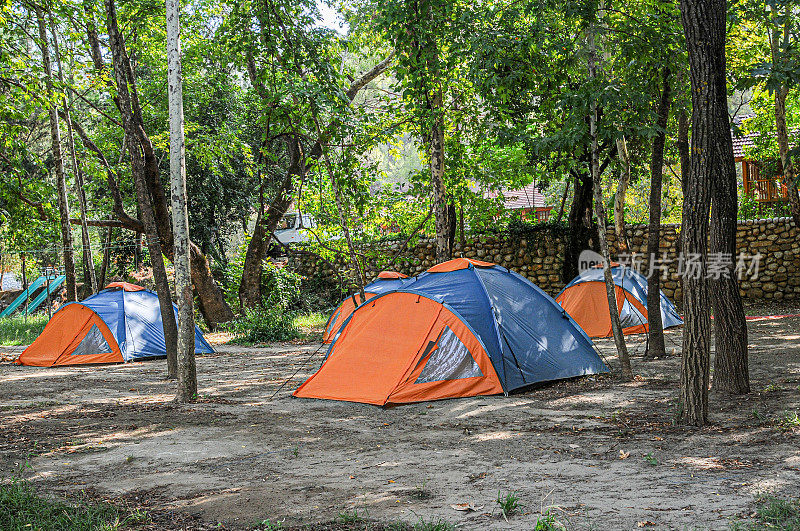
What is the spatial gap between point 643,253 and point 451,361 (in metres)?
11.7

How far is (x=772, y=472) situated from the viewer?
4027mm

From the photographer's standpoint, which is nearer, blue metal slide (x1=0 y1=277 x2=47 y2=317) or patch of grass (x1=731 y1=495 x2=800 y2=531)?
patch of grass (x1=731 y1=495 x2=800 y2=531)

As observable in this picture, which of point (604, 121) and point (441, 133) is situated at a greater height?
point (441, 133)

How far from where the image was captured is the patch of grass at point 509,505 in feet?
11.6

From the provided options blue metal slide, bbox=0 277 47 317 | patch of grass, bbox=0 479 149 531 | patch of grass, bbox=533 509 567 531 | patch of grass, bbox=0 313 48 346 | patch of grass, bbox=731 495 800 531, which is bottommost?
patch of grass, bbox=731 495 800 531

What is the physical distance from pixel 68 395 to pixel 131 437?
311cm

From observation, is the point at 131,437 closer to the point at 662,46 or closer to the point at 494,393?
the point at 494,393

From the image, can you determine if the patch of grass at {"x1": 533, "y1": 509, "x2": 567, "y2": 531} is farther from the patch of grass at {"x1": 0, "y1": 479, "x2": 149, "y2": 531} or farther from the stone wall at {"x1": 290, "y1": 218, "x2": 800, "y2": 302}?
the stone wall at {"x1": 290, "y1": 218, "x2": 800, "y2": 302}

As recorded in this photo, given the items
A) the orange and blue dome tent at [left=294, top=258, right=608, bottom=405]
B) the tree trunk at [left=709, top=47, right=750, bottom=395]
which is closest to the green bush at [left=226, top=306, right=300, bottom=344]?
the orange and blue dome tent at [left=294, top=258, right=608, bottom=405]

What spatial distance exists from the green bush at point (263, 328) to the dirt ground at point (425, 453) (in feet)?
22.2

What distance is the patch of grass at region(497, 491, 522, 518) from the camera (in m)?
3.54

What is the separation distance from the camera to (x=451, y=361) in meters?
7.41

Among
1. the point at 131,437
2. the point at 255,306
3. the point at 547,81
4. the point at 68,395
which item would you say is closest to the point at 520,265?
the point at 255,306

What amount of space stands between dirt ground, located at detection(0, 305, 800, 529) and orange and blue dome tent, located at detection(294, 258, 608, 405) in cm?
23
